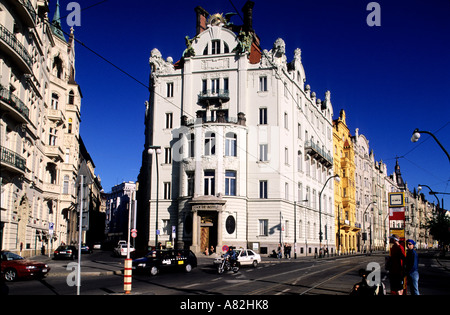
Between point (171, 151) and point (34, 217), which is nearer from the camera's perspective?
point (34, 217)

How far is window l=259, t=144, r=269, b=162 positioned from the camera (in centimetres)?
4581

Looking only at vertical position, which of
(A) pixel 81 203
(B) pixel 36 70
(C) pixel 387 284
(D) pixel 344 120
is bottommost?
(C) pixel 387 284

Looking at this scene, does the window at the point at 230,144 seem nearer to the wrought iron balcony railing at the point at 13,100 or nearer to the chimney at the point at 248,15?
the chimney at the point at 248,15

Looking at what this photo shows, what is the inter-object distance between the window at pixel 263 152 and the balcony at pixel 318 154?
9977mm

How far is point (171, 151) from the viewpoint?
155 feet

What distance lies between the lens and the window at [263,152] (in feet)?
150

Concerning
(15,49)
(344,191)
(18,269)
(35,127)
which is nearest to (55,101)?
(35,127)

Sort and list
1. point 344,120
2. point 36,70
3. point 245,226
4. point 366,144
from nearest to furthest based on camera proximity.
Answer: point 36,70 → point 245,226 → point 344,120 → point 366,144

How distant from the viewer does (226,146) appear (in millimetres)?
44531

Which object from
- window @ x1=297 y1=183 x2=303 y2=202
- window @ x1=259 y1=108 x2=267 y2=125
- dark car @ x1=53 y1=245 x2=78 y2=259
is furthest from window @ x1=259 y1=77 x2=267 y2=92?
dark car @ x1=53 y1=245 x2=78 y2=259

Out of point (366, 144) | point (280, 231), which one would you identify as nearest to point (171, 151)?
point (280, 231)

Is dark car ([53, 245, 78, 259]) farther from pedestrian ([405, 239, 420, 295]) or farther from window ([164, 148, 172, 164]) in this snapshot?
pedestrian ([405, 239, 420, 295])

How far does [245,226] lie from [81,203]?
111ft
